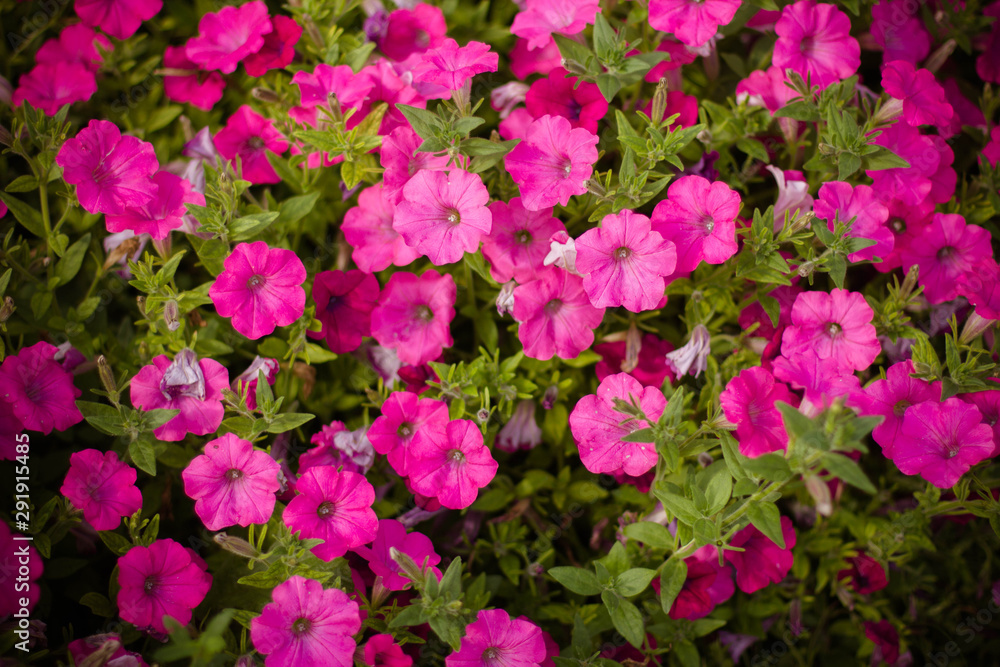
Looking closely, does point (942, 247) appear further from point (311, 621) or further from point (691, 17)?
point (311, 621)

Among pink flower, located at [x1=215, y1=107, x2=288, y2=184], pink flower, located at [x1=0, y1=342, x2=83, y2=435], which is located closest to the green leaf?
pink flower, located at [x1=0, y1=342, x2=83, y2=435]

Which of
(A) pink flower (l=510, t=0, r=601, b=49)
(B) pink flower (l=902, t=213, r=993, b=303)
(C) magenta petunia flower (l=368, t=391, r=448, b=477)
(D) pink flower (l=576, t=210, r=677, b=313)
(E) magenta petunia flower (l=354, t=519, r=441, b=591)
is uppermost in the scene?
(A) pink flower (l=510, t=0, r=601, b=49)

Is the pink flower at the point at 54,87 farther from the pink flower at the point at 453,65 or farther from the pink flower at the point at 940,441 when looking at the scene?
the pink flower at the point at 940,441

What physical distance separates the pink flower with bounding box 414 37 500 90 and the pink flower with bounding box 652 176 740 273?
54 centimetres

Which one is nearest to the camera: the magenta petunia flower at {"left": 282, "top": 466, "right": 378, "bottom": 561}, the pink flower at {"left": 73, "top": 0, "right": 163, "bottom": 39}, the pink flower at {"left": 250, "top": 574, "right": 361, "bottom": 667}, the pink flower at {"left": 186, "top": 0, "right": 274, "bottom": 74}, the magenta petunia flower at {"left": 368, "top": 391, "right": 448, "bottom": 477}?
the pink flower at {"left": 250, "top": 574, "right": 361, "bottom": 667}

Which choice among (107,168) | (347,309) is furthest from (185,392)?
(107,168)

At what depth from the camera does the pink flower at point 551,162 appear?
1.68 metres

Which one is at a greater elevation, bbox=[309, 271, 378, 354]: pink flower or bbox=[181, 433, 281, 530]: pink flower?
bbox=[309, 271, 378, 354]: pink flower

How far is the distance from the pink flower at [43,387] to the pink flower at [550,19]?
4.80 feet

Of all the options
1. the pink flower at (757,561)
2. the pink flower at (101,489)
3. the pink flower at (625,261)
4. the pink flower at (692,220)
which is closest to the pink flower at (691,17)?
the pink flower at (692,220)

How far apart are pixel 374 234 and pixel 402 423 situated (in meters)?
0.51

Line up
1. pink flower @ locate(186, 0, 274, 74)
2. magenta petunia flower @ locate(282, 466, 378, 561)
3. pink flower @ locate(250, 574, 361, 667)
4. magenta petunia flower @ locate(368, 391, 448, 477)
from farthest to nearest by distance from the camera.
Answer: pink flower @ locate(186, 0, 274, 74) → magenta petunia flower @ locate(368, 391, 448, 477) → magenta petunia flower @ locate(282, 466, 378, 561) → pink flower @ locate(250, 574, 361, 667)

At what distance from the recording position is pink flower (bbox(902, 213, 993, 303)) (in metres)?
1.93

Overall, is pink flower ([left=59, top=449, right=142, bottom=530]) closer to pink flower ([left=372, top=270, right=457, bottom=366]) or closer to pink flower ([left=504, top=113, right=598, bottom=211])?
pink flower ([left=372, top=270, right=457, bottom=366])
